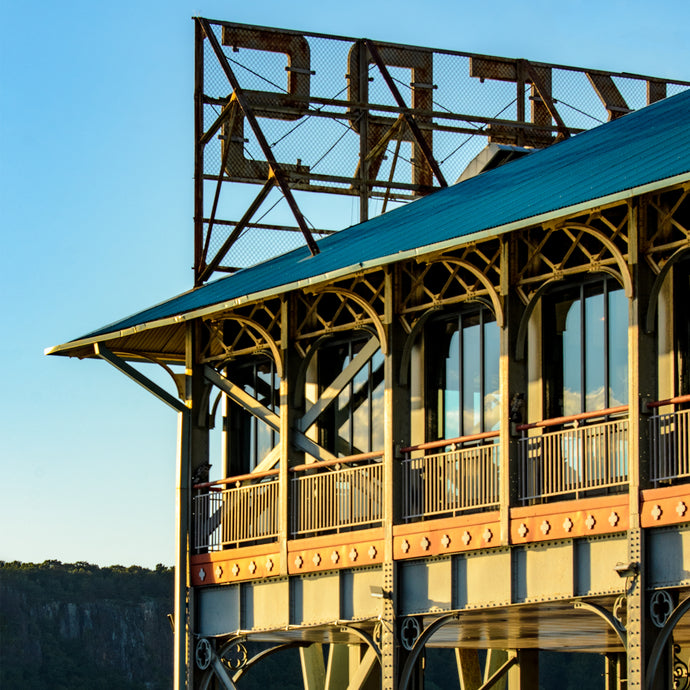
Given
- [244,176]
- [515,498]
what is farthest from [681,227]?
[244,176]

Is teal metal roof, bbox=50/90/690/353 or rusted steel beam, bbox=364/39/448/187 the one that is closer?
teal metal roof, bbox=50/90/690/353

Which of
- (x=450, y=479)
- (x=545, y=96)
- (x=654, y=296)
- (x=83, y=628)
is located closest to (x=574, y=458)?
(x=450, y=479)

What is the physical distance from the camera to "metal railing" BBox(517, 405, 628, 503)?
22.0 meters

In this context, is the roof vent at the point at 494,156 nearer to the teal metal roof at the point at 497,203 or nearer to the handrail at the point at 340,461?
the teal metal roof at the point at 497,203

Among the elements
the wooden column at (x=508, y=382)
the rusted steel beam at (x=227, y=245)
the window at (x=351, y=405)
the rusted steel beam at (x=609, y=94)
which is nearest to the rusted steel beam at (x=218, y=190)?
the rusted steel beam at (x=227, y=245)

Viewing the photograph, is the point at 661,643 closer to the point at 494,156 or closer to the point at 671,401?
the point at 671,401

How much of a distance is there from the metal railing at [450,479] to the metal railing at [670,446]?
8.95 feet

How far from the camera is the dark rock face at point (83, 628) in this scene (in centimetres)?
12431

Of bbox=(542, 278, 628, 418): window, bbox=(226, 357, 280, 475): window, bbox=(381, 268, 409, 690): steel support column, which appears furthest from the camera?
bbox=(226, 357, 280, 475): window

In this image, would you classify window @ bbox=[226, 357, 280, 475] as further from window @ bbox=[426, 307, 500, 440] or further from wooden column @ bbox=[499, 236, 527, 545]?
wooden column @ bbox=[499, 236, 527, 545]

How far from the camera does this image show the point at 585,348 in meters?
24.9

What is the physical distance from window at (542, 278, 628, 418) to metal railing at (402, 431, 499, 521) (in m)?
1.36

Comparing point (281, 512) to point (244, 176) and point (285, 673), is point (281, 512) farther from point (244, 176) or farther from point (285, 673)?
point (285, 673)

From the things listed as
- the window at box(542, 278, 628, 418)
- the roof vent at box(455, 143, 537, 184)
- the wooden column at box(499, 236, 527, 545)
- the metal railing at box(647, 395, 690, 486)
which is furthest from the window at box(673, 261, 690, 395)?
the roof vent at box(455, 143, 537, 184)
